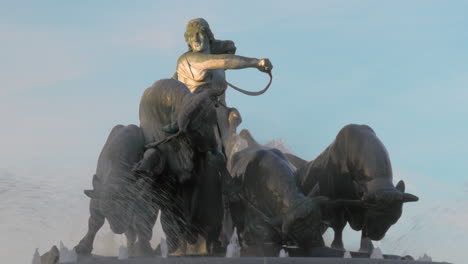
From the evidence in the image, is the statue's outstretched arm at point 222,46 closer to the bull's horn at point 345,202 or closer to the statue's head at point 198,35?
the statue's head at point 198,35

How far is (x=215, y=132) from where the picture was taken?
11.5 meters

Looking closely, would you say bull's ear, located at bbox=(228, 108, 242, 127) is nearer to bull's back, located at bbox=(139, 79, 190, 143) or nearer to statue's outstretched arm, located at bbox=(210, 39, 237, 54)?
statue's outstretched arm, located at bbox=(210, 39, 237, 54)

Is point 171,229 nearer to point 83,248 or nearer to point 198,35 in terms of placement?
point 83,248

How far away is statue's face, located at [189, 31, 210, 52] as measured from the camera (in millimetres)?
12898

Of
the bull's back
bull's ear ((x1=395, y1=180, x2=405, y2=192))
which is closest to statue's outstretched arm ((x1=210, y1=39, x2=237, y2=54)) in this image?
the bull's back

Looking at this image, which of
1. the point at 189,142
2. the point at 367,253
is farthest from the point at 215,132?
the point at 367,253

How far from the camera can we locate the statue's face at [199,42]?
42.3 feet

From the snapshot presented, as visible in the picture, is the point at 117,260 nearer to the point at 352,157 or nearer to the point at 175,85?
the point at 175,85

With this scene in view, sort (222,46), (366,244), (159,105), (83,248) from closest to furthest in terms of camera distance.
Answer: (83,248)
(159,105)
(366,244)
(222,46)

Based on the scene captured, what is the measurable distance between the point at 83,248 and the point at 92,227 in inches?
10.4

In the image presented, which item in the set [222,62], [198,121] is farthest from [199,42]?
[198,121]

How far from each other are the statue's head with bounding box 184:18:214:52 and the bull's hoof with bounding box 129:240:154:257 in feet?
10.3

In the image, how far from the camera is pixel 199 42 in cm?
1291

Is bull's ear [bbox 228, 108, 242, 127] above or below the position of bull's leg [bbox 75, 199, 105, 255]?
above
